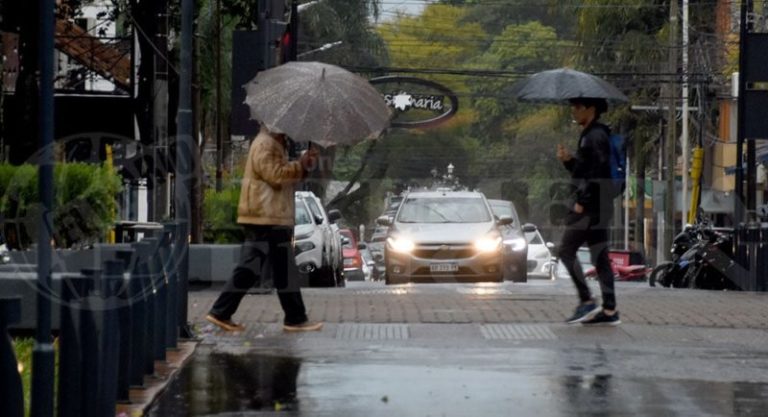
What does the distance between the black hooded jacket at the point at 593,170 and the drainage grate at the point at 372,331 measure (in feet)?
5.77

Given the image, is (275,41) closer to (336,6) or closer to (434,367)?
(434,367)

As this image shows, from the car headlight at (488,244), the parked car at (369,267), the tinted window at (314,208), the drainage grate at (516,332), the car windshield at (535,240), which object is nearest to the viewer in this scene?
the drainage grate at (516,332)

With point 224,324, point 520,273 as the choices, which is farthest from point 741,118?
point 224,324

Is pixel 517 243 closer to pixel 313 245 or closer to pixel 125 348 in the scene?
pixel 313 245

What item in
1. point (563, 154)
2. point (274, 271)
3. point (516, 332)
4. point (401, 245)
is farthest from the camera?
point (401, 245)

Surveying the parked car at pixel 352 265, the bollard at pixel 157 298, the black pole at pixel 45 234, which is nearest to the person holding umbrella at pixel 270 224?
the bollard at pixel 157 298

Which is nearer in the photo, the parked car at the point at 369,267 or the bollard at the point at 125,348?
the bollard at the point at 125,348

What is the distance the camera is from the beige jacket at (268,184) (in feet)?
41.3

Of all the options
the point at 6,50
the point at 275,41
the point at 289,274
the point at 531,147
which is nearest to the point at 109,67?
the point at 6,50

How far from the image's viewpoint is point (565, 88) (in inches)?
559

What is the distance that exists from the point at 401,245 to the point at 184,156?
1220 centimetres

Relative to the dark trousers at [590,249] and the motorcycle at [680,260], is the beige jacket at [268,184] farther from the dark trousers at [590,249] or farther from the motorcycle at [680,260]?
the motorcycle at [680,260]

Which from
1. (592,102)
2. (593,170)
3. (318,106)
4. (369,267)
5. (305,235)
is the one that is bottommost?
(369,267)

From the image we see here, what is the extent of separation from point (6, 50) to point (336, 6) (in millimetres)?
35558
